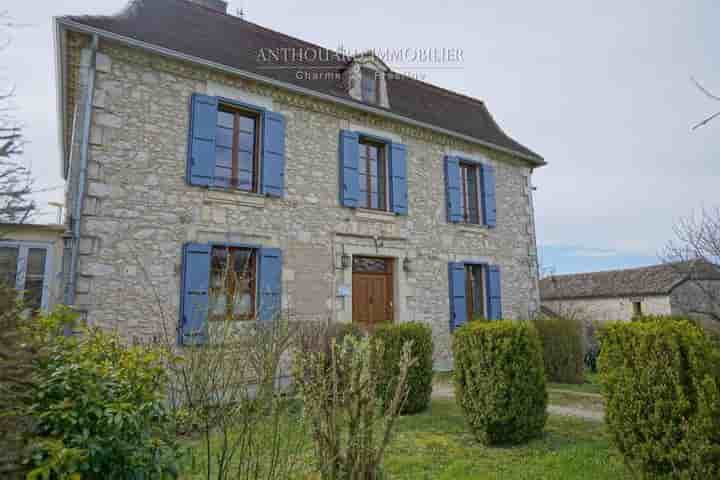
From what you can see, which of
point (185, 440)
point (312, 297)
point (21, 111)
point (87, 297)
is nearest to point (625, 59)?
point (312, 297)

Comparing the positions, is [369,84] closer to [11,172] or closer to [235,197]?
[235,197]

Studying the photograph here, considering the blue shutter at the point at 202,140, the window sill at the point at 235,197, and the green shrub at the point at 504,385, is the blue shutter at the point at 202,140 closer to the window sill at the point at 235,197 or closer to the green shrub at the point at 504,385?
the window sill at the point at 235,197

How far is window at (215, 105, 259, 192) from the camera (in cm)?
701

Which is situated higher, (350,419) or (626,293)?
(626,293)

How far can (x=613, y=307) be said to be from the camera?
21.0 metres

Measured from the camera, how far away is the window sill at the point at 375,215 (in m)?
8.23

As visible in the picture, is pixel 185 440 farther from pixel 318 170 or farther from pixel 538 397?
pixel 318 170

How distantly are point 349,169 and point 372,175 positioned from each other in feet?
2.76

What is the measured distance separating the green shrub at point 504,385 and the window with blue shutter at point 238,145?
454 cm

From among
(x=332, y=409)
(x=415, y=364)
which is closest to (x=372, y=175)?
(x=415, y=364)

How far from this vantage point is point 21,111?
14.6 feet

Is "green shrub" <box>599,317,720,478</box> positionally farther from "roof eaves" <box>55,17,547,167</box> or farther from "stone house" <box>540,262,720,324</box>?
"stone house" <box>540,262,720,324</box>

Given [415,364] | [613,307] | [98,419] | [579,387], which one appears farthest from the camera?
[613,307]

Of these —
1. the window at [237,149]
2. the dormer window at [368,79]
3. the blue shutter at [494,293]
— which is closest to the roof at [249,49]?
the dormer window at [368,79]
